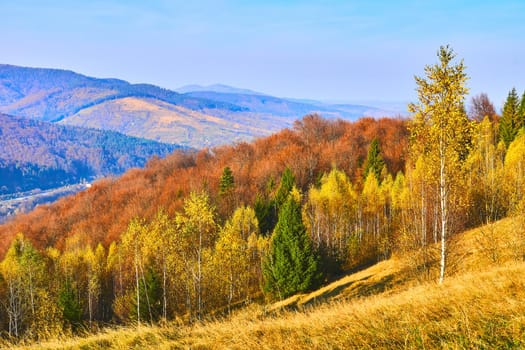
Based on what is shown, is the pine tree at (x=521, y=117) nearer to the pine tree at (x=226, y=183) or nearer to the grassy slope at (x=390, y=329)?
the pine tree at (x=226, y=183)

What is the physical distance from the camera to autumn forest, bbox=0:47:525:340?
2017cm

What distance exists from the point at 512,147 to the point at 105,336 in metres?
54.5

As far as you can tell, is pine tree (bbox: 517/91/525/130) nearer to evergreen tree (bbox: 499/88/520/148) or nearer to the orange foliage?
evergreen tree (bbox: 499/88/520/148)

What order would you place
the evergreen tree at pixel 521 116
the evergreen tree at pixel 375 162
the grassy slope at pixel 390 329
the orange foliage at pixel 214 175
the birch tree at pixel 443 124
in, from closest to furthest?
the grassy slope at pixel 390 329 < the birch tree at pixel 443 124 < the evergreen tree at pixel 521 116 < the evergreen tree at pixel 375 162 < the orange foliage at pixel 214 175

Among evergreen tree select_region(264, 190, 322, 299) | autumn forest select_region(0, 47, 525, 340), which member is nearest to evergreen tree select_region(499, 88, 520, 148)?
autumn forest select_region(0, 47, 525, 340)

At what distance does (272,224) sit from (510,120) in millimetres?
42033

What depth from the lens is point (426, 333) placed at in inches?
284

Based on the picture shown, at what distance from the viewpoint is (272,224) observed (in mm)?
61844

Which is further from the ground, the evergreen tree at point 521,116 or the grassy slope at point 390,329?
the evergreen tree at point 521,116

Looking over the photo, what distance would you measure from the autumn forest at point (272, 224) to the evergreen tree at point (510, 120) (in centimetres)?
21

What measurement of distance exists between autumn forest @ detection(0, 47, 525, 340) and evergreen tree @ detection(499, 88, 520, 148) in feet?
0.70

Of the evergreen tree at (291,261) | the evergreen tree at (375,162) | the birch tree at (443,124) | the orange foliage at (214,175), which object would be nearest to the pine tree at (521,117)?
the orange foliage at (214,175)

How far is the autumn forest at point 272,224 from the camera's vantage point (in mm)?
20167

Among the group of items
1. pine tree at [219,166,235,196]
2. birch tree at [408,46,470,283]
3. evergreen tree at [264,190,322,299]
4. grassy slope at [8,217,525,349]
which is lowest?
evergreen tree at [264,190,322,299]
